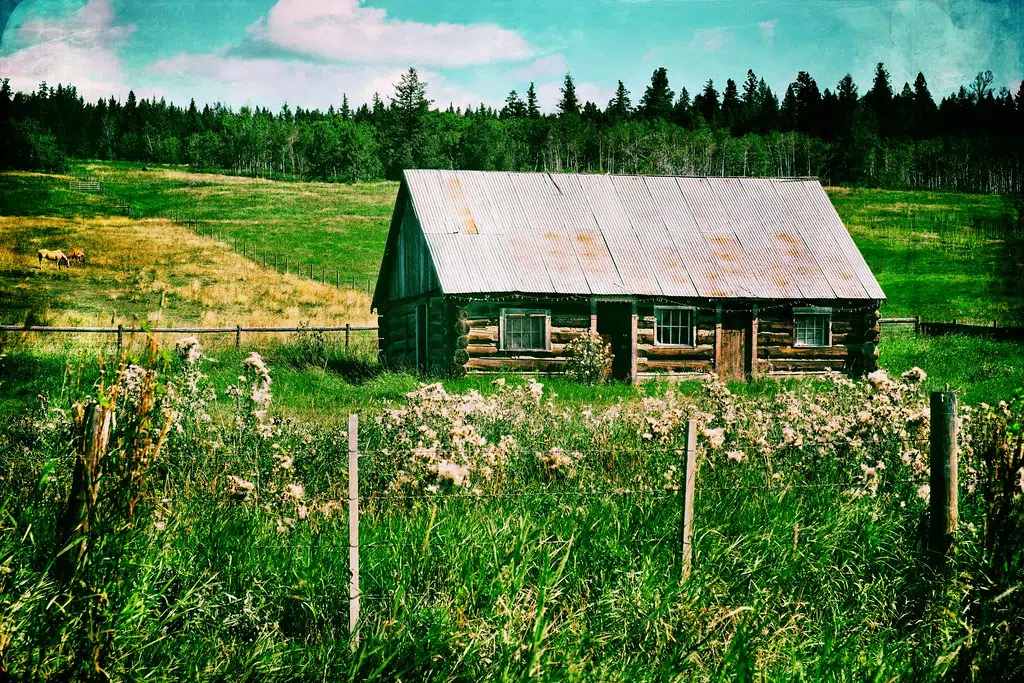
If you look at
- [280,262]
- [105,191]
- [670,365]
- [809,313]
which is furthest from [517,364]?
[105,191]

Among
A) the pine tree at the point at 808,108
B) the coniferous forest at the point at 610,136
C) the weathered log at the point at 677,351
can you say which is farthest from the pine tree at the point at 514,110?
the weathered log at the point at 677,351

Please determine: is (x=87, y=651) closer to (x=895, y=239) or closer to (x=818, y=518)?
(x=818, y=518)

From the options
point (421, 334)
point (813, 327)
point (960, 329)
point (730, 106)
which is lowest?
point (960, 329)

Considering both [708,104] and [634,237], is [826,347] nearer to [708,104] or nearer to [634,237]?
[634,237]

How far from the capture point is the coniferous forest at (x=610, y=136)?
58062mm

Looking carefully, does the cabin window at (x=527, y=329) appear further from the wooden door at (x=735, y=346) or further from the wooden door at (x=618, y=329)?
the wooden door at (x=735, y=346)

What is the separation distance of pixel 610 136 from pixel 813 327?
71389mm

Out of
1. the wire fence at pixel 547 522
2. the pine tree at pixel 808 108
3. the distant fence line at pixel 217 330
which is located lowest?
the wire fence at pixel 547 522

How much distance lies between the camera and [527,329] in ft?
65.1

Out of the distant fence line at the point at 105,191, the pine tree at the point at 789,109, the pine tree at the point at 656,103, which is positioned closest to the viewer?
the distant fence line at the point at 105,191

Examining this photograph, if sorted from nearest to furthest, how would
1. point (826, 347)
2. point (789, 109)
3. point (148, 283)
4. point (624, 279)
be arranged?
point (624, 279) < point (826, 347) < point (148, 283) < point (789, 109)

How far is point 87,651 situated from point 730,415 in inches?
268

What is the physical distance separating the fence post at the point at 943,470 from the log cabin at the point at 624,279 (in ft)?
46.2

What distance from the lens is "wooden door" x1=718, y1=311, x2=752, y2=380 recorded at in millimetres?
21078
